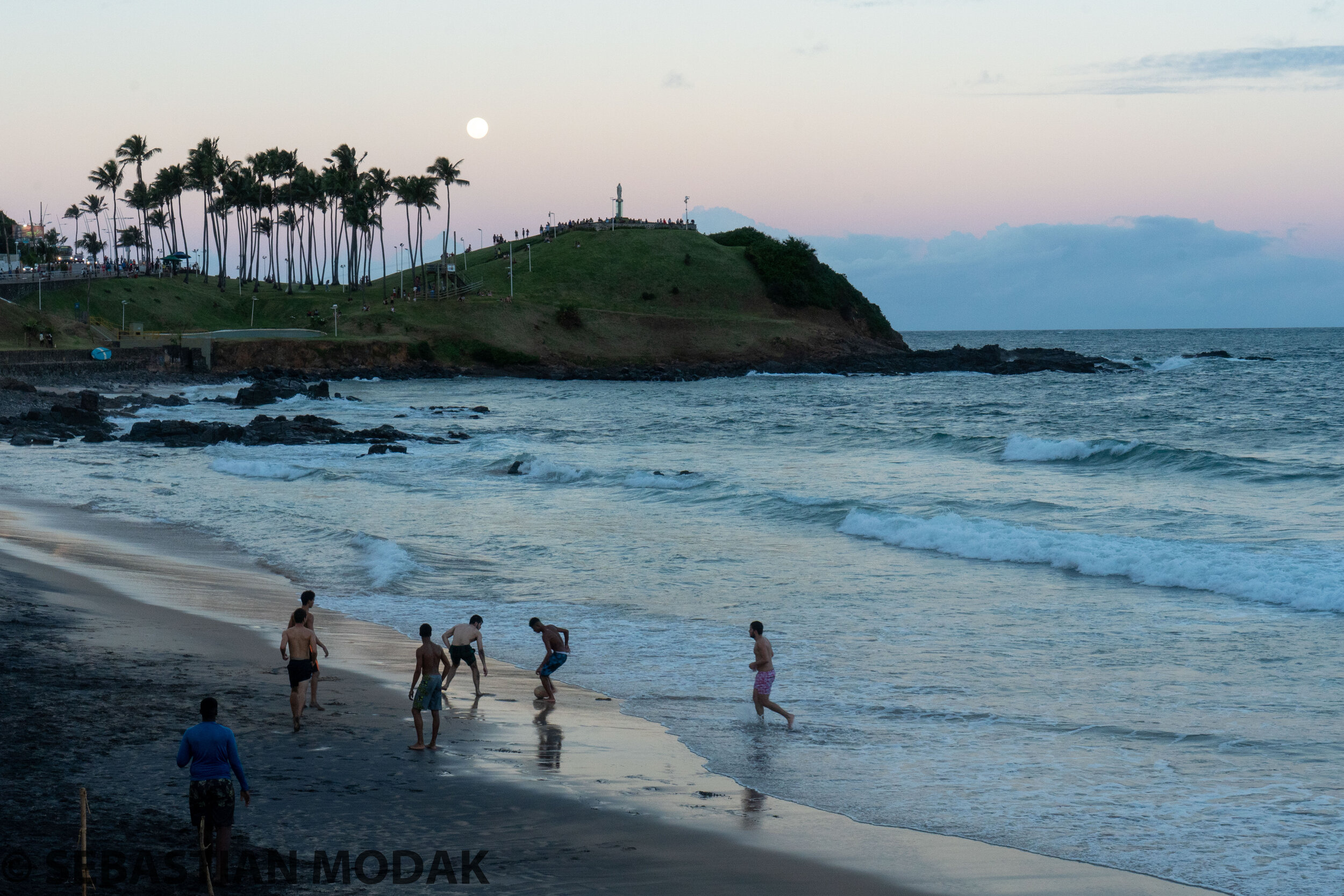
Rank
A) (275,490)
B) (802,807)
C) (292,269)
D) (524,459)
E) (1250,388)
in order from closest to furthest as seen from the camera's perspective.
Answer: (802,807)
(275,490)
(524,459)
(1250,388)
(292,269)

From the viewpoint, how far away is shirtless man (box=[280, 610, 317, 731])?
478 inches

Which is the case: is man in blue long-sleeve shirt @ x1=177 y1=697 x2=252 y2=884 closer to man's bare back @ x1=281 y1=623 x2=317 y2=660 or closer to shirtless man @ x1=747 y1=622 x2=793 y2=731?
man's bare back @ x1=281 y1=623 x2=317 y2=660

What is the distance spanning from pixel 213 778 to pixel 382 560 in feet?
50.0

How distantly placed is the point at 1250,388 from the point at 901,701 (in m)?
77.6

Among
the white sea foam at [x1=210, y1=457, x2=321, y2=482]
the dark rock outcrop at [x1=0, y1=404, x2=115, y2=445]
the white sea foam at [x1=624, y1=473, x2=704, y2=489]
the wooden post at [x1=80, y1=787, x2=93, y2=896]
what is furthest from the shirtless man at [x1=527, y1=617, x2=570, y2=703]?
the dark rock outcrop at [x1=0, y1=404, x2=115, y2=445]

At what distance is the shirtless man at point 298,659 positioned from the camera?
478 inches

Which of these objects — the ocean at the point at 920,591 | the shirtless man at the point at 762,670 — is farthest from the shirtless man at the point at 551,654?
the shirtless man at the point at 762,670

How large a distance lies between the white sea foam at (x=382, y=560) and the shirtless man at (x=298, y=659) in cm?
850

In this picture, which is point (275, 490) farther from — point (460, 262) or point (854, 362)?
point (460, 262)

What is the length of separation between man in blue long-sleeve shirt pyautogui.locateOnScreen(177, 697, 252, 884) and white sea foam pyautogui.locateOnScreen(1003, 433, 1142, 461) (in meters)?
36.9

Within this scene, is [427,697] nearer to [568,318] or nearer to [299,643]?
[299,643]

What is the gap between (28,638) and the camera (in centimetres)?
1481

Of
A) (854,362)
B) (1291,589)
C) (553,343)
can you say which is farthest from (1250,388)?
(1291,589)

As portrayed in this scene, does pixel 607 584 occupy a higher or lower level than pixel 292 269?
lower
